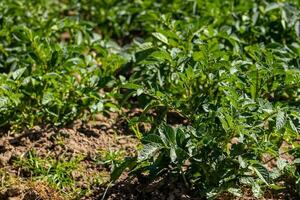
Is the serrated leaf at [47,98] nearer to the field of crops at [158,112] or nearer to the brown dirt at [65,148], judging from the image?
the field of crops at [158,112]

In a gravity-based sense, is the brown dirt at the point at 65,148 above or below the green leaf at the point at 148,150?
below

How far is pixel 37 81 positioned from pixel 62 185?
0.65 meters

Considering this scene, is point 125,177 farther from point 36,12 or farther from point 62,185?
point 36,12

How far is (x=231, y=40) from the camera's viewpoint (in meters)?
3.33

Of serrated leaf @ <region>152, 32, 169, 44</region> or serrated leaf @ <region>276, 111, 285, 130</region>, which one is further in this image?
serrated leaf @ <region>152, 32, 169, 44</region>

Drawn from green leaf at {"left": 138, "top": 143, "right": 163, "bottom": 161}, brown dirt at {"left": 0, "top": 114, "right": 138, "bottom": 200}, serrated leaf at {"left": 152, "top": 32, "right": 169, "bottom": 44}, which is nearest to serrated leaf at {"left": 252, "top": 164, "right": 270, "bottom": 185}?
green leaf at {"left": 138, "top": 143, "right": 163, "bottom": 161}

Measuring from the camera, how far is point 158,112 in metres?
3.26

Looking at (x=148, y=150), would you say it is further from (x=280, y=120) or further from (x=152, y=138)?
(x=280, y=120)

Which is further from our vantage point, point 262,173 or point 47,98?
point 47,98

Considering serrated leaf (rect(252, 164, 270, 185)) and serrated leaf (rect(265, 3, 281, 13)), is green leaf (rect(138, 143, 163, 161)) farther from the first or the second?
serrated leaf (rect(265, 3, 281, 13))

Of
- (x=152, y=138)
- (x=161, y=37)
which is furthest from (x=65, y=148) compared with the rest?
(x=161, y=37)

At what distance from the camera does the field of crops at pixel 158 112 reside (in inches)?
104

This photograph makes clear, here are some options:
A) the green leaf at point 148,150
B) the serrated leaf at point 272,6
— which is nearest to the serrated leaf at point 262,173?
the green leaf at point 148,150

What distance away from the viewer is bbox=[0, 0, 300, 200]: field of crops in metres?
2.63
